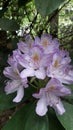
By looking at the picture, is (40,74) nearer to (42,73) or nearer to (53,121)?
(42,73)

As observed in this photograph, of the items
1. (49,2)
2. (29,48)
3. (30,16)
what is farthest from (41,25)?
(49,2)

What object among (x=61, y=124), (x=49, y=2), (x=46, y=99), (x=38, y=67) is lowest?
(x=61, y=124)

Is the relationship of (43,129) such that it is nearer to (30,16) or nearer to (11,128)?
(11,128)

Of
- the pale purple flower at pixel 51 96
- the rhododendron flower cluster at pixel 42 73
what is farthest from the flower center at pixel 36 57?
the pale purple flower at pixel 51 96

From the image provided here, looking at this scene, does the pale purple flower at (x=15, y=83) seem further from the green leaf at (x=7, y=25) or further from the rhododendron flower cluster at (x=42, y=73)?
the green leaf at (x=7, y=25)

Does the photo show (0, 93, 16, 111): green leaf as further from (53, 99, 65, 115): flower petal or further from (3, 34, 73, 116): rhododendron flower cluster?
(53, 99, 65, 115): flower petal

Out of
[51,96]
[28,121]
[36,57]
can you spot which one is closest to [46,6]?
[36,57]

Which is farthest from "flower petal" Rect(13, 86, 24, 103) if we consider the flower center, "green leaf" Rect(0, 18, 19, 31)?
"green leaf" Rect(0, 18, 19, 31)
